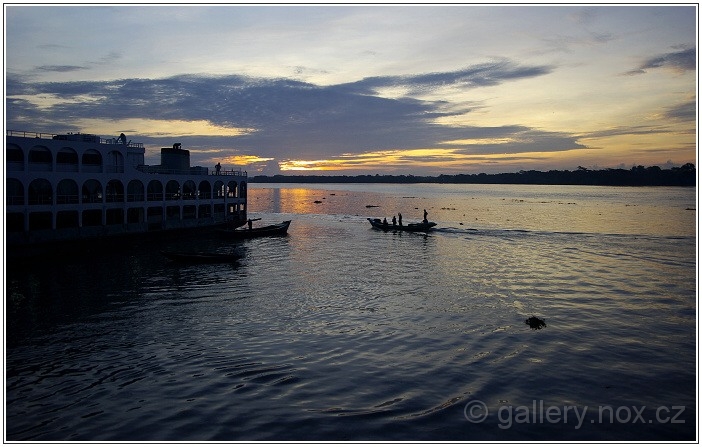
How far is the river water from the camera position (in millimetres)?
15422

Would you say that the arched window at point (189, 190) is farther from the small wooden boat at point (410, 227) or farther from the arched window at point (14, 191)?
the small wooden boat at point (410, 227)

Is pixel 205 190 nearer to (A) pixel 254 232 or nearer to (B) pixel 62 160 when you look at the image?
(A) pixel 254 232

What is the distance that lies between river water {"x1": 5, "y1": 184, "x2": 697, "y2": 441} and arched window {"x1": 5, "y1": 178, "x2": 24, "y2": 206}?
595 centimetres

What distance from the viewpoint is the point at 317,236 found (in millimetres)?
71625

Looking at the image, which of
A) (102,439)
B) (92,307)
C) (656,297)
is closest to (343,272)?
(92,307)

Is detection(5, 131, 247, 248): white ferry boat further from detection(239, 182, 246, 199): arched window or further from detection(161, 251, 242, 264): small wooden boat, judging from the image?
detection(161, 251, 242, 264): small wooden boat

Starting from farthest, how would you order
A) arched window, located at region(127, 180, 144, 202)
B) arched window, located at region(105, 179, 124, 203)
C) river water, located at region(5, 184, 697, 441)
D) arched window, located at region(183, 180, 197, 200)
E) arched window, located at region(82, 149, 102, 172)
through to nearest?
arched window, located at region(183, 180, 197, 200) → arched window, located at region(127, 180, 144, 202) → arched window, located at region(105, 179, 124, 203) → arched window, located at region(82, 149, 102, 172) → river water, located at region(5, 184, 697, 441)

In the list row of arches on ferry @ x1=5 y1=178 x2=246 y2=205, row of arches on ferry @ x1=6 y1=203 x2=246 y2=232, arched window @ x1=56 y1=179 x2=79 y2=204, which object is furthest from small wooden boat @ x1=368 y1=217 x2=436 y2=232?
arched window @ x1=56 y1=179 x2=79 y2=204

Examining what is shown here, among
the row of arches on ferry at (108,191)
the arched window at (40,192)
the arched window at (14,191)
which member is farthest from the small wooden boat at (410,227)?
the arched window at (14,191)

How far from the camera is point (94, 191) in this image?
51.6m

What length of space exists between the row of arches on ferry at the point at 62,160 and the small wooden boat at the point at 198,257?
48.8 feet

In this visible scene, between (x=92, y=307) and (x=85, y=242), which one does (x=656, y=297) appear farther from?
(x=85, y=242)

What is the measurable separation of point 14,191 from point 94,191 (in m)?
8.75

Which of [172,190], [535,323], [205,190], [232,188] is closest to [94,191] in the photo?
[172,190]
